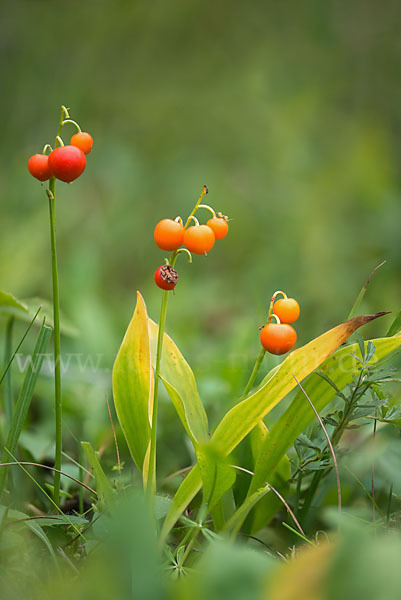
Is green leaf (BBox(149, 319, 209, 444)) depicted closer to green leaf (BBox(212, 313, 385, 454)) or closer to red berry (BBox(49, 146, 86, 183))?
green leaf (BBox(212, 313, 385, 454))

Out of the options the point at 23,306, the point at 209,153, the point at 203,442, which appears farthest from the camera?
the point at 209,153

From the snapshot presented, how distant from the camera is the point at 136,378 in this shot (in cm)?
92

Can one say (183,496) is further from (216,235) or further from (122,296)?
(122,296)

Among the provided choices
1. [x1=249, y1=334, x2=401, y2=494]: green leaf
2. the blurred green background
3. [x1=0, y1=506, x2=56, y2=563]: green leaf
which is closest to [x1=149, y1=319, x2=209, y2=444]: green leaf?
[x1=249, y1=334, x2=401, y2=494]: green leaf

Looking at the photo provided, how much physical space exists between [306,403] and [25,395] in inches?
17.6

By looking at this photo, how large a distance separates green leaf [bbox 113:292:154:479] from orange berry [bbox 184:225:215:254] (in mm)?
167

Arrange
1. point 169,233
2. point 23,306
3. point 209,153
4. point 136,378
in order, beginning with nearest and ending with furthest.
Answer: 1. point 169,233
2. point 136,378
3. point 23,306
4. point 209,153

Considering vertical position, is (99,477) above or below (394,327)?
Answer: below

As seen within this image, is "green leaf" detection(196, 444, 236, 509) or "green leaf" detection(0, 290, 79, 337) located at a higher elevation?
"green leaf" detection(0, 290, 79, 337)

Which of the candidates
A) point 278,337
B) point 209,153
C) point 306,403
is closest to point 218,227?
point 278,337

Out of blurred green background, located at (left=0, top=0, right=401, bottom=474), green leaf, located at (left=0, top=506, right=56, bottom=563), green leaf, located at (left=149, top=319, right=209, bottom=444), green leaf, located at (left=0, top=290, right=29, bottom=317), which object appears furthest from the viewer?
blurred green background, located at (left=0, top=0, right=401, bottom=474)

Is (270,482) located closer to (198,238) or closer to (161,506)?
(161,506)

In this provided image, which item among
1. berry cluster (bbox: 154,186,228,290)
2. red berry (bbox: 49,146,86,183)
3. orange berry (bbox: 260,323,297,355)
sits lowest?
orange berry (bbox: 260,323,297,355)

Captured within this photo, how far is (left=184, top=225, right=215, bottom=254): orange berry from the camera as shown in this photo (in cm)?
79
